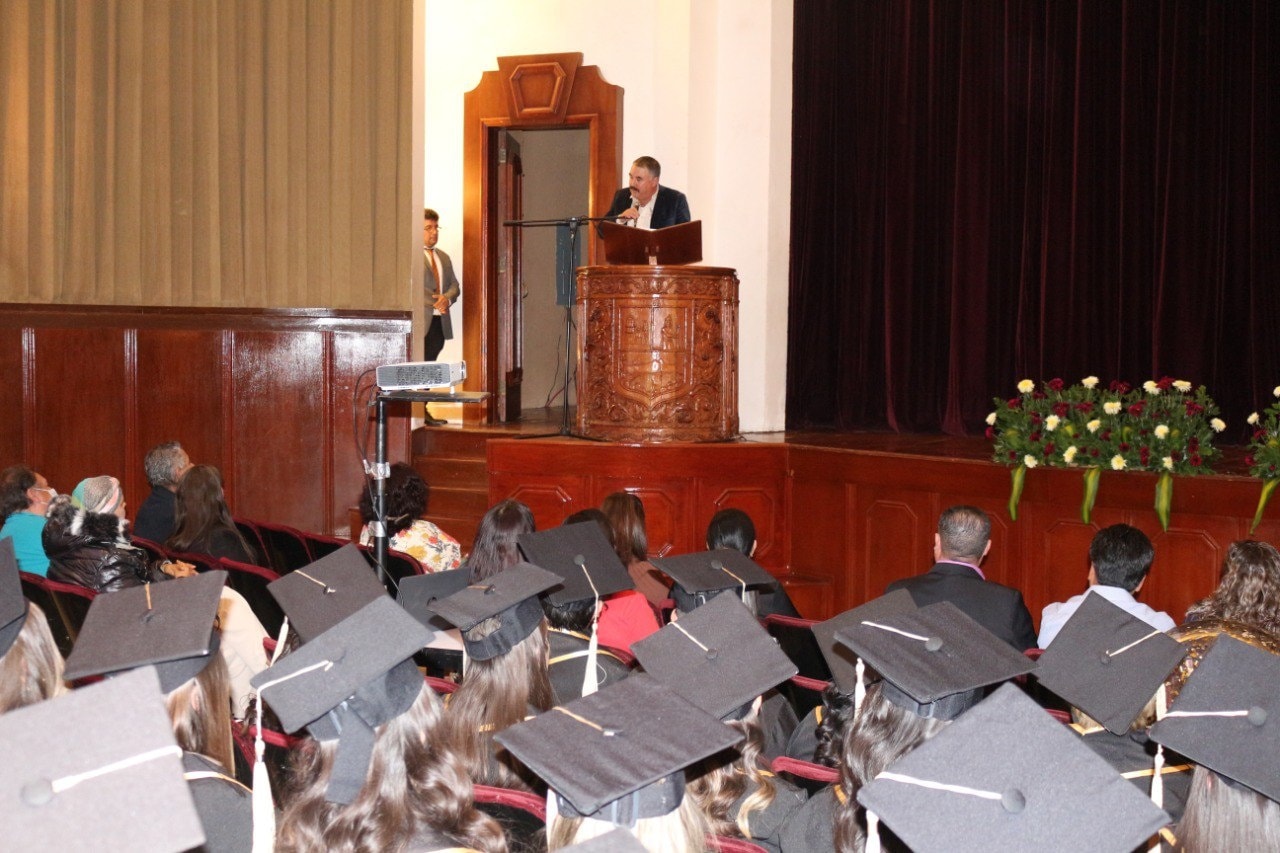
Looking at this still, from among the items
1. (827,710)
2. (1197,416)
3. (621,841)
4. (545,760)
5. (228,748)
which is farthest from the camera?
(1197,416)

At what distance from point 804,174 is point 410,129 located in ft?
10.4

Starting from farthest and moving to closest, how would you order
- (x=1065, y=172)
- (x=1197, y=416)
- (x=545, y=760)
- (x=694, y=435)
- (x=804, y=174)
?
(x=804, y=174) → (x=1065, y=172) → (x=694, y=435) → (x=1197, y=416) → (x=545, y=760)

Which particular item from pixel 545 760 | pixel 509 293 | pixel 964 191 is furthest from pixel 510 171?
pixel 545 760

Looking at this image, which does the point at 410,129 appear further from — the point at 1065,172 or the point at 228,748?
the point at 228,748

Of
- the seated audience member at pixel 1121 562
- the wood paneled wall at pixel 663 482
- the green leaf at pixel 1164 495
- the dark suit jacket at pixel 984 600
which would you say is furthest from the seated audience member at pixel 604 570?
the green leaf at pixel 1164 495

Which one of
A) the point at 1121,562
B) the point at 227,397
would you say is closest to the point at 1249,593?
the point at 1121,562

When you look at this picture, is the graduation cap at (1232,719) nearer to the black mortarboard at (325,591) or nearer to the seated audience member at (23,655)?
the black mortarboard at (325,591)

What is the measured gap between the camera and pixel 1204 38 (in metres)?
8.34

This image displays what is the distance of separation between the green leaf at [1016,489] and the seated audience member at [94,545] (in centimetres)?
422

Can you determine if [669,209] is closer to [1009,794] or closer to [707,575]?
[707,575]

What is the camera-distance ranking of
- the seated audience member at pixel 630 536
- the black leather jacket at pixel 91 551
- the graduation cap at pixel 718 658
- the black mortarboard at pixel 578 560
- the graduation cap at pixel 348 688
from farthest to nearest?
the seated audience member at pixel 630 536 < the black leather jacket at pixel 91 551 < the black mortarboard at pixel 578 560 < the graduation cap at pixel 718 658 < the graduation cap at pixel 348 688

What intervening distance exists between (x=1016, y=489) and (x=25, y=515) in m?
4.79

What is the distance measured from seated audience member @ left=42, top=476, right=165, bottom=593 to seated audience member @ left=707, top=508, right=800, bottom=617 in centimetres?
213

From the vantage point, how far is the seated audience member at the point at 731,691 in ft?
8.84
